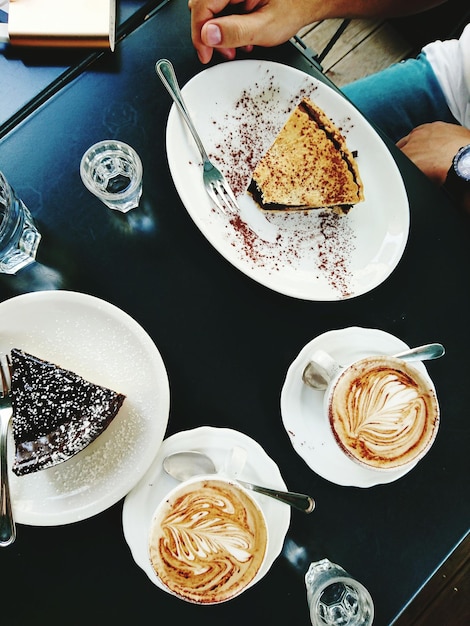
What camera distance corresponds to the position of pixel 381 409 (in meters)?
1.12

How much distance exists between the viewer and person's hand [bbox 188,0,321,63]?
46.5 inches

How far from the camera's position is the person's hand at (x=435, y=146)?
1.52 m

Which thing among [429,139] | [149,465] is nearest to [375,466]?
[149,465]

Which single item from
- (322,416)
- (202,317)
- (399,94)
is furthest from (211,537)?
(399,94)

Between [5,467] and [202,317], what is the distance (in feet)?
1.62

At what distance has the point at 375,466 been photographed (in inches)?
43.0

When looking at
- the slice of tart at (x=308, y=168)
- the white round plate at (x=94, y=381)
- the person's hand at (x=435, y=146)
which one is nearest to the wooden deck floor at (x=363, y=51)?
the person's hand at (x=435, y=146)

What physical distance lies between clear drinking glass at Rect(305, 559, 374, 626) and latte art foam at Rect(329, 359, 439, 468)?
0.26m

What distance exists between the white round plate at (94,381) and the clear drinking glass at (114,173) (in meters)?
0.23

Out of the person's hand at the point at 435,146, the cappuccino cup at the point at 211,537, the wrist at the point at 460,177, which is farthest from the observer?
the person's hand at the point at 435,146

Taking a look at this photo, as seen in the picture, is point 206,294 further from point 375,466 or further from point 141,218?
point 375,466

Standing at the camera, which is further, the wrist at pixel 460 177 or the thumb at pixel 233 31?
the wrist at pixel 460 177

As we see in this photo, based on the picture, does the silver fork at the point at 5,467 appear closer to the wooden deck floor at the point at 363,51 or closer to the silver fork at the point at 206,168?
the silver fork at the point at 206,168

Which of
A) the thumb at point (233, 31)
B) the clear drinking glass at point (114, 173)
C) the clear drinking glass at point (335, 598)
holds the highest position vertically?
the thumb at point (233, 31)
